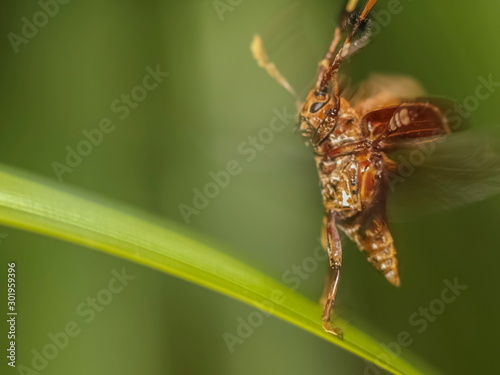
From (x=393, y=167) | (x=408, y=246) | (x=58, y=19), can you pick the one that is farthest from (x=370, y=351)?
(x=58, y=19)

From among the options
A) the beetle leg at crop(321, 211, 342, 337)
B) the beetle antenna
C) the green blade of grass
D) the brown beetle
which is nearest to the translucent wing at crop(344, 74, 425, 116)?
the brown beetle

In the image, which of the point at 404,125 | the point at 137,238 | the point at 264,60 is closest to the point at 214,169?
the point at 264,60

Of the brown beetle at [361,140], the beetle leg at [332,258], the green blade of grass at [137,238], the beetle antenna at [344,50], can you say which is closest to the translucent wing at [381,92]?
the brown beetle at [361,140]

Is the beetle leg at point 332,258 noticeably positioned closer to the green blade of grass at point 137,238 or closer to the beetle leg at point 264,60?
the green blade of grass at point 137,238

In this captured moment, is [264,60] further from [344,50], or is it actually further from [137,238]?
[137,238]

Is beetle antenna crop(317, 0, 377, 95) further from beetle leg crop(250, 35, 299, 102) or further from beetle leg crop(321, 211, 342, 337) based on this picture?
beetle leg crop(321, 211, 342, 337)

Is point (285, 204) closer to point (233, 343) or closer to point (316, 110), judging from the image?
point (233, 343)
